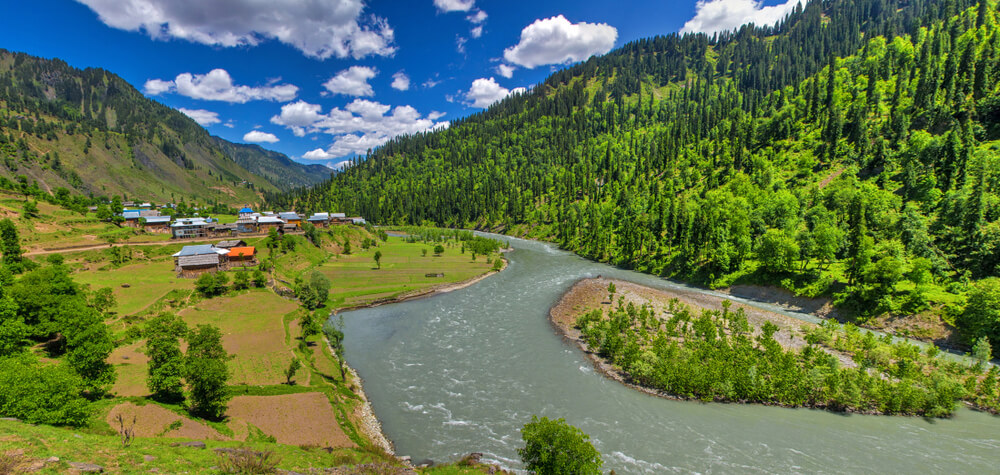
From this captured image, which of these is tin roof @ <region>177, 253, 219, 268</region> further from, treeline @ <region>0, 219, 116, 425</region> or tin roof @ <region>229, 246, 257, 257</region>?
treeline @ <region>0, 219, 116, 425</region>

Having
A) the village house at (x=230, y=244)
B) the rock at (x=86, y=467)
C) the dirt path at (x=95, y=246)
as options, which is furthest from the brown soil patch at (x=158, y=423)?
the village house at (x=230, y=244)

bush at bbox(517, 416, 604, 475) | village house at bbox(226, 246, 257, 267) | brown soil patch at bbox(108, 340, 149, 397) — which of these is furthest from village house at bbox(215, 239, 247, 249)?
bush at bbox(517, 416, 604, 475)

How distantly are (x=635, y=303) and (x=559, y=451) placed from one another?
44856mm

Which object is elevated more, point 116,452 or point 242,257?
point 242,257

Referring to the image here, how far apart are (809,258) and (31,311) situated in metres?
98.6

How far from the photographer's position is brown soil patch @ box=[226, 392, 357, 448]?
26703 millimetres

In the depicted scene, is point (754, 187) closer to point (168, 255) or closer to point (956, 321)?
point (956, 321)

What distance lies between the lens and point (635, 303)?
2335 inches

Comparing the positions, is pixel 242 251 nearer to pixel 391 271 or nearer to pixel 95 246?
pixel 95 246

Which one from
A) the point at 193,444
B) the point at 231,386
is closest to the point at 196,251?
the point at 231,386

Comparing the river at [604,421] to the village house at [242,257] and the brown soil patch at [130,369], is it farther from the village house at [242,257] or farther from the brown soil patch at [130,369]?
the village house at [242,257]

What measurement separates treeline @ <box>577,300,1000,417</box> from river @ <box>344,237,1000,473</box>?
3.97ft

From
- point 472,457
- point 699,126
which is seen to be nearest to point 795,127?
point 699,126

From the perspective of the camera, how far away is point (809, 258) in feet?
201
